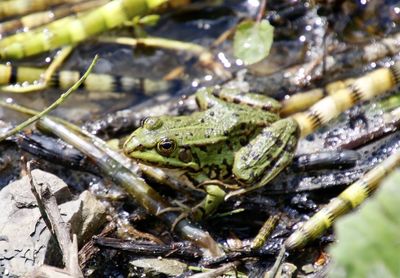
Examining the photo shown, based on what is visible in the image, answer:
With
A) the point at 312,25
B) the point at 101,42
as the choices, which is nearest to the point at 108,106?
the point at 101,42

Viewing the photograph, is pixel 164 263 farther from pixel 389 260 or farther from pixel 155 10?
pixel 155 10

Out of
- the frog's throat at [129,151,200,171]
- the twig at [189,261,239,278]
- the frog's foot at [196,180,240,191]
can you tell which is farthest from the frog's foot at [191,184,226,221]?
the twig at [189,261,239,278]

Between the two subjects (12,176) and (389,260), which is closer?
(389,260)

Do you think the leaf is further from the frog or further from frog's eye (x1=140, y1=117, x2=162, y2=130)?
frog's eye (x1=140, y1=117, x2=162, y2=130)

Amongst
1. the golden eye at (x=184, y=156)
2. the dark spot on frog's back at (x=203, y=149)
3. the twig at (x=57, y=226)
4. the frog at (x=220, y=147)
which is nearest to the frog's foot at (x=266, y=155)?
the frog at (x=220, y=147)

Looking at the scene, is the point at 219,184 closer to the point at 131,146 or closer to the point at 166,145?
the point at 166,145

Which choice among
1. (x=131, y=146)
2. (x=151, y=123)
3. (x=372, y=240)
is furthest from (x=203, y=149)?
(x=372, y=240)
